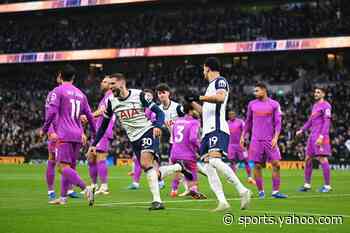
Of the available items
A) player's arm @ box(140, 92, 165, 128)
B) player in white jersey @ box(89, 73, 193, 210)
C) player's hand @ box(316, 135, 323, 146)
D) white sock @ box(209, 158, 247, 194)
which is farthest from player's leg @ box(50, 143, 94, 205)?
player's hand @ box(316, 135, 323, 146)

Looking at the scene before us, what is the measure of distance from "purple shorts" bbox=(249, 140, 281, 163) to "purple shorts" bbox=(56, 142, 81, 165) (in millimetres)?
4475

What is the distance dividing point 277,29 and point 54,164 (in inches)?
1420

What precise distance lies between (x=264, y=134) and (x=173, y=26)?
40076 millimetres

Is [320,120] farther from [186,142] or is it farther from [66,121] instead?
[66,121]

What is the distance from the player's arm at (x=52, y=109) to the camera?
47.8 feet

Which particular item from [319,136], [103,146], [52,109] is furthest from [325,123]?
[52,109]

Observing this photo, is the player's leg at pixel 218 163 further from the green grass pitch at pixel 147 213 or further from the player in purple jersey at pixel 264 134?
the player in purple jersey at pixel 264 134

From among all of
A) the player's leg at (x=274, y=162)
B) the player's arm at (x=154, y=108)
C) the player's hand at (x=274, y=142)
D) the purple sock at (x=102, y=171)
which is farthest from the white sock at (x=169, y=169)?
the player's arm at (x=154, y=108)

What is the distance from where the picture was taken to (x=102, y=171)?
1920 centimetres

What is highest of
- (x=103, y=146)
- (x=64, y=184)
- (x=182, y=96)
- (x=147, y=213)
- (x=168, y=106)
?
(x=182, y=96)

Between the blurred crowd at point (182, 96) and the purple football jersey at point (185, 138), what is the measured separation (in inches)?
899

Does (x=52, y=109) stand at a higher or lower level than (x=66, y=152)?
higher

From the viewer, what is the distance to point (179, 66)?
58.9 metres

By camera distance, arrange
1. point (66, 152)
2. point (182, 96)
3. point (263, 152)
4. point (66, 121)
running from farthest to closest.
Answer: point (182, 96)
point (263, 152)
point (66, 121)
point (66, 152)
